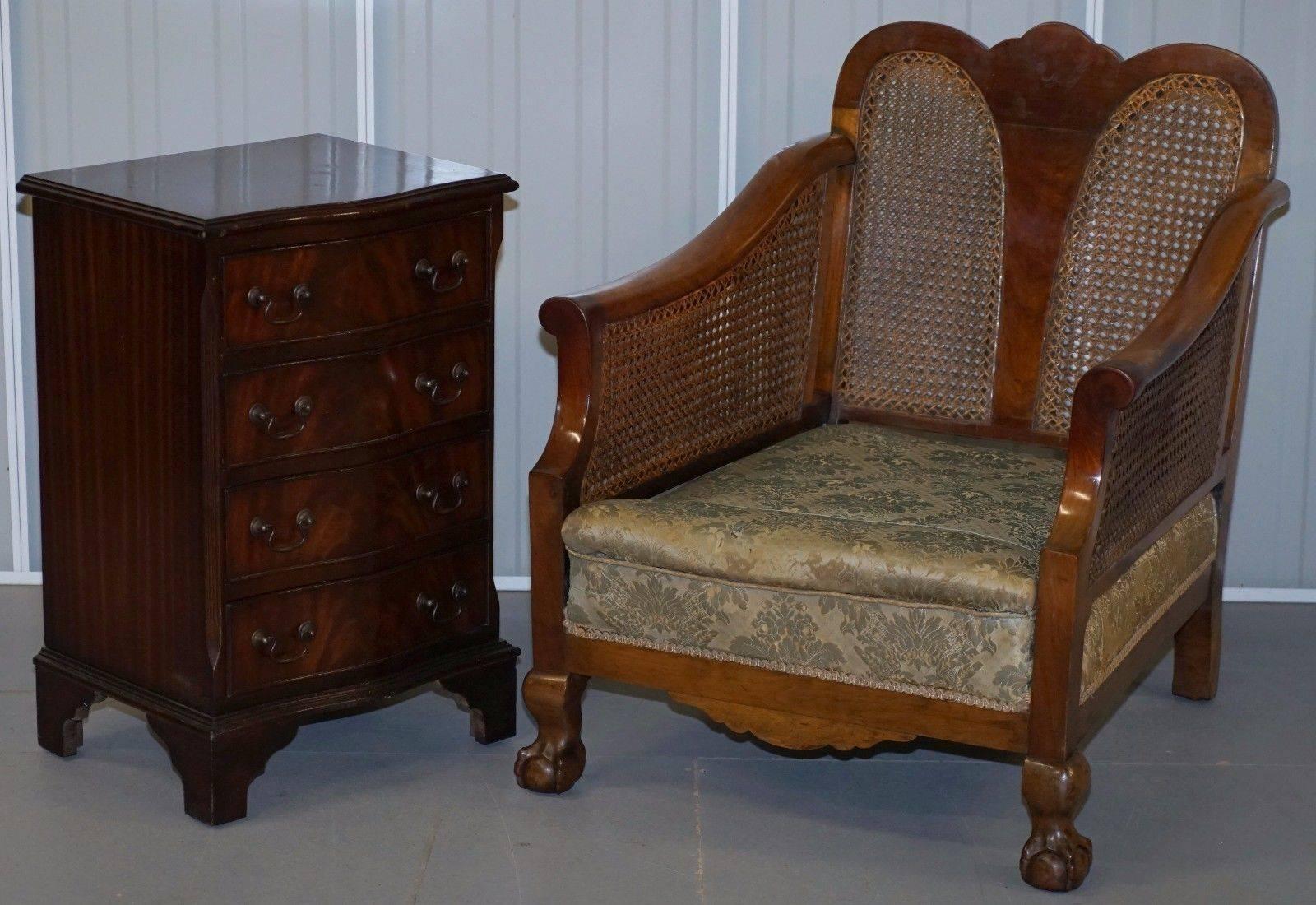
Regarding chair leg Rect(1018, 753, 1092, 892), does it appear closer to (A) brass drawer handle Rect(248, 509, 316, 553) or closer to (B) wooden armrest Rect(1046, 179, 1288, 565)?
(B) wooden armrest Rect(1046, 179, 1288, 565)

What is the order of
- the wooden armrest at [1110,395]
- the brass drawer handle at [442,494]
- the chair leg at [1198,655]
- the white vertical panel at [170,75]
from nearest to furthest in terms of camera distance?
the wooden armrest at [1110,395] → the brass drawer handle at [442,494] → the chair leg at [1198,655] → the white vertical panel at [170,75]

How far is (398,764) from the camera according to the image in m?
2.70

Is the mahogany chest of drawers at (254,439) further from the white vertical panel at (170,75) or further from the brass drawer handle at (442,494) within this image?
the white vertical panel at (170,75)

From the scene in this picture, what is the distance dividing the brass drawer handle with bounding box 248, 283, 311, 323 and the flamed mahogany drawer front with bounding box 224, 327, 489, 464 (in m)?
0.06

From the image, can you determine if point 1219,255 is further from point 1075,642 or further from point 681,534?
point 681,534

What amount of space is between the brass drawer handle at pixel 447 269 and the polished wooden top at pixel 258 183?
0.29ft

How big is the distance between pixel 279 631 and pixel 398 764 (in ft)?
1.05

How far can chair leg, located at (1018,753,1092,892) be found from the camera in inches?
89.5

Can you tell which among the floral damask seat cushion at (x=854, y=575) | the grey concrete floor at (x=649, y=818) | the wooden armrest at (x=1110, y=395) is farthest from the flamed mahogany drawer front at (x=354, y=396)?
the wooden armrest at (x=1110, y=395)

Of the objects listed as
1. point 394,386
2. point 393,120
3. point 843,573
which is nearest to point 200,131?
point 393,120

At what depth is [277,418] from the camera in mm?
2420

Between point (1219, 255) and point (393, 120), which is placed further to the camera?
point (393, 120)

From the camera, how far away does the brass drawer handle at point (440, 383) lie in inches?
101

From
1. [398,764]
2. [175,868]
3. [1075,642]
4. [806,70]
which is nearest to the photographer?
[1075,642]
